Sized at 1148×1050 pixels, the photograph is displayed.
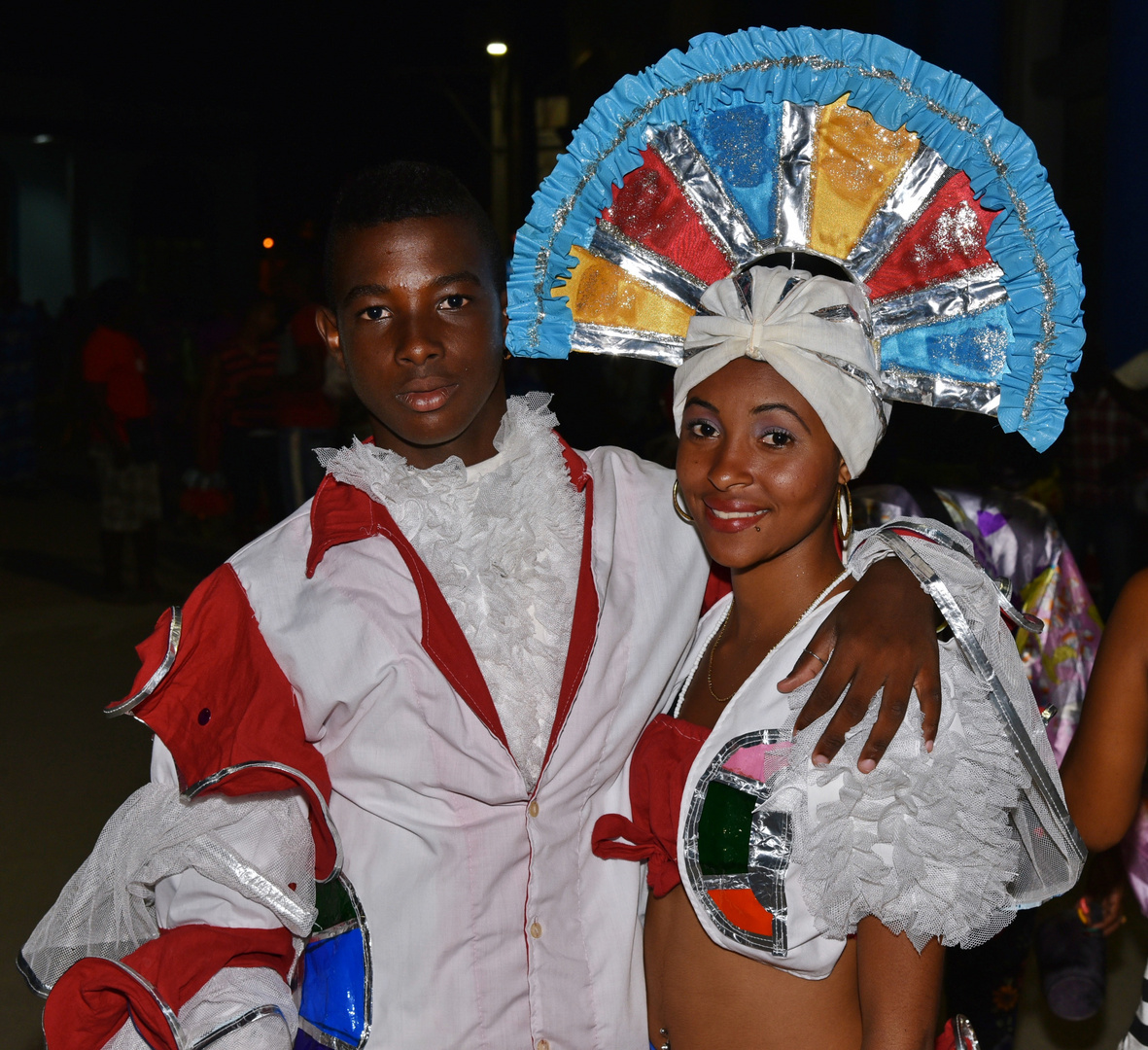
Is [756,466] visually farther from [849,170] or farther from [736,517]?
[849,170]

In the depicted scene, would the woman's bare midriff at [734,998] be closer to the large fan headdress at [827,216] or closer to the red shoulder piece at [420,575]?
the red shoulder piece at [420,575]

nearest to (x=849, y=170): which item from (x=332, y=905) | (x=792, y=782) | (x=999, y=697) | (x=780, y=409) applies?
(x=780, y=409)

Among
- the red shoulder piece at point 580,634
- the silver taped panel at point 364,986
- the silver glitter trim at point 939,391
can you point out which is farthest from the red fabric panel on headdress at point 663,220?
the silver taped panel at point 364,986

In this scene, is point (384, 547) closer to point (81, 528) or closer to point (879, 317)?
point (879, 317)

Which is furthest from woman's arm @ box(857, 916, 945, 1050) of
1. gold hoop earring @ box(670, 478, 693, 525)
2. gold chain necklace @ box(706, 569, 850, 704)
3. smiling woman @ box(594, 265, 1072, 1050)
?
gold hoop earring @ box(670, 478, 693, 525)

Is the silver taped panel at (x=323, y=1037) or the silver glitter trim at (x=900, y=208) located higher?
the silver glitter trim at (x=900, y=208)

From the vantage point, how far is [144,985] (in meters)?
1.67

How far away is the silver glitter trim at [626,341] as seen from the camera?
212 cm

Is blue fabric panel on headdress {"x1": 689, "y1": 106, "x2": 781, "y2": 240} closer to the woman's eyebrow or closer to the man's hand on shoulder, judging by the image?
the woman's eyebrow

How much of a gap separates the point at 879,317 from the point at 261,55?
23665 mm

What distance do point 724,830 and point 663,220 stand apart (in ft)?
3.34

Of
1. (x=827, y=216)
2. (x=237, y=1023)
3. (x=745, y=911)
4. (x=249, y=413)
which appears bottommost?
(x=237, y=1023)

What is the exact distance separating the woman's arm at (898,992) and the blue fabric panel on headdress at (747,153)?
1.13 m

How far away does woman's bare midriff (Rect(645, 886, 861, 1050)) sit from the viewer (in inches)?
69.9
